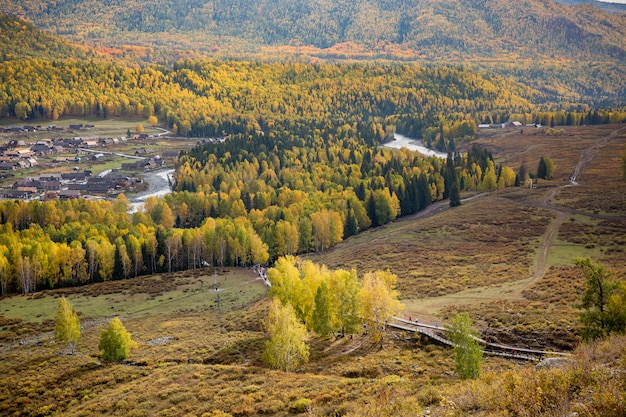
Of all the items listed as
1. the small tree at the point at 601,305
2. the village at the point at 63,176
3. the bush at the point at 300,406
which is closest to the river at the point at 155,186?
the village at the point at 63,176

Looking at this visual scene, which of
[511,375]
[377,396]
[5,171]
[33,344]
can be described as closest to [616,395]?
[511,375]

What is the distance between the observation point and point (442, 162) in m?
156

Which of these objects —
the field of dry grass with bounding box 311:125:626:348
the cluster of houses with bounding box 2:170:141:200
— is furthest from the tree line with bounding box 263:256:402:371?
the cluster of houses with bounding box 2:170:141:200

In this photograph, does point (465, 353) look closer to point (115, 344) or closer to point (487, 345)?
point (487, 345)

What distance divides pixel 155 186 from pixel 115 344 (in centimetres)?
12172

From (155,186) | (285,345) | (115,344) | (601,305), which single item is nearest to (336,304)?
(285,345)

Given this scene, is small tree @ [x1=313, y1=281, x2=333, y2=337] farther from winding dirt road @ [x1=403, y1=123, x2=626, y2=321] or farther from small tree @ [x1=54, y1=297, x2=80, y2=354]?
small tree @ [x1=54, y1=297, x2=80, y2=354]

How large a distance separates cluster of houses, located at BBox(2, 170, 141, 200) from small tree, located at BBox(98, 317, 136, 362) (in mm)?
102450

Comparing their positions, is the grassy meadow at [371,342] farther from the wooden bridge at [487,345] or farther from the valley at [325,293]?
the wooden bridge at [487,345]

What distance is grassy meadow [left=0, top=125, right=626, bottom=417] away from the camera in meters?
26.4

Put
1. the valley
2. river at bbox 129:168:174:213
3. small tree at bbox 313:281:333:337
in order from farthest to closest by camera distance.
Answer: river at bbox 129:168:174:213 → small tree at bbox 313:281:333:337 → the valley

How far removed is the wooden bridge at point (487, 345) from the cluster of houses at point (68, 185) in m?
118

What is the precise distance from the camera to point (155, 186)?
167125 millimetres

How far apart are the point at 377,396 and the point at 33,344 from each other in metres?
45.5
